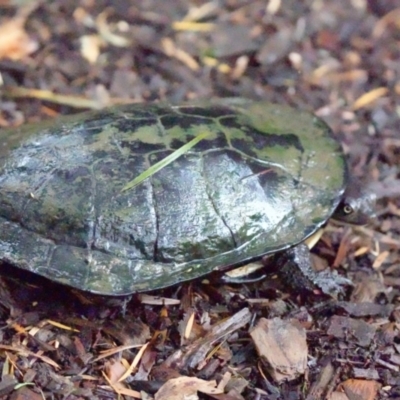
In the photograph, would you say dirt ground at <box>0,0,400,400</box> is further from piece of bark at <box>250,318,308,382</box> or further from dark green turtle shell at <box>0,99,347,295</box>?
dark green turtle shell at <box>0,99,347,295</box>

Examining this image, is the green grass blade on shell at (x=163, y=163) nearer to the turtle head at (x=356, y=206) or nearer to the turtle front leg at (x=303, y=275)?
the turtle front leg at (x=303, y=275)

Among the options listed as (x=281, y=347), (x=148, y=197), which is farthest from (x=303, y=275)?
(x=148, y=197)

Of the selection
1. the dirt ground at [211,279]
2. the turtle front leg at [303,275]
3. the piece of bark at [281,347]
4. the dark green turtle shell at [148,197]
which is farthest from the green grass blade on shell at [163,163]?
the piece of bark at [281,347]

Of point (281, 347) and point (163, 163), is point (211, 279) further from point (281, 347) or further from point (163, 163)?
point (163, 163)

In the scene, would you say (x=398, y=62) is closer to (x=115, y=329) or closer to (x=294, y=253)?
(x=294, y=253)

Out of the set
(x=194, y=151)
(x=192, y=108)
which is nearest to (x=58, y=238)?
(x=194, y=151)

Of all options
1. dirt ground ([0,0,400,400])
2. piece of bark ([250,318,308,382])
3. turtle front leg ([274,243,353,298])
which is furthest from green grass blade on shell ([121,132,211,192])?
piece of bark ([250,318,308,382])
